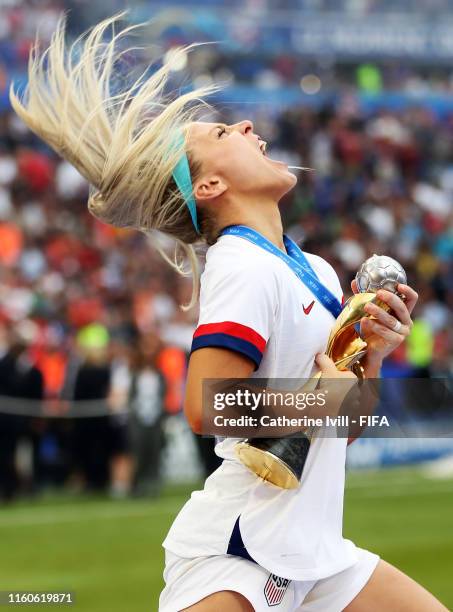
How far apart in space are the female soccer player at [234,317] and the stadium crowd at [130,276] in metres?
8.23

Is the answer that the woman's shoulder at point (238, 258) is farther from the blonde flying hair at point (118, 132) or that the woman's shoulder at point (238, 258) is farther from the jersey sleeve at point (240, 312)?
the blonde flying hair at point (118, 132)

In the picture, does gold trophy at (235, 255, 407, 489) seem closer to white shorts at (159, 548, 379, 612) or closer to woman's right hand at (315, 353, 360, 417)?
woman's right hand at (315, 353, 360, 417)

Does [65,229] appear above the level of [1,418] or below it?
above

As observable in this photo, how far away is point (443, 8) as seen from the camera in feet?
66.7

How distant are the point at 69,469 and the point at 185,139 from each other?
30.6 ft

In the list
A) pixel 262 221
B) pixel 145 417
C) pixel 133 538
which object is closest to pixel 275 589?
pixel 262 221

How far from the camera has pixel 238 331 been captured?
299 cm

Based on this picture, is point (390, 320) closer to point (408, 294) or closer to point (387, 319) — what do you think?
point (387, 319)

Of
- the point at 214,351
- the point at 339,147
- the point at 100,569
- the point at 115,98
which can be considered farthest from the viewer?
the point at 339,147

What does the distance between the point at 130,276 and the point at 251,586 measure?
12.0 meters

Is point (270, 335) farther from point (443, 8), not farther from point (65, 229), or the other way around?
point (443, 8)

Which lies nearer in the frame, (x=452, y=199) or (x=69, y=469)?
(x=69, y=469)

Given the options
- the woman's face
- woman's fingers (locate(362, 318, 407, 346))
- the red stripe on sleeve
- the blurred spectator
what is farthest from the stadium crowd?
the red stripe on sleeve

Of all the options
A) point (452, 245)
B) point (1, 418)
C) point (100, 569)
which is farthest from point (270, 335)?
point (452, 245)
